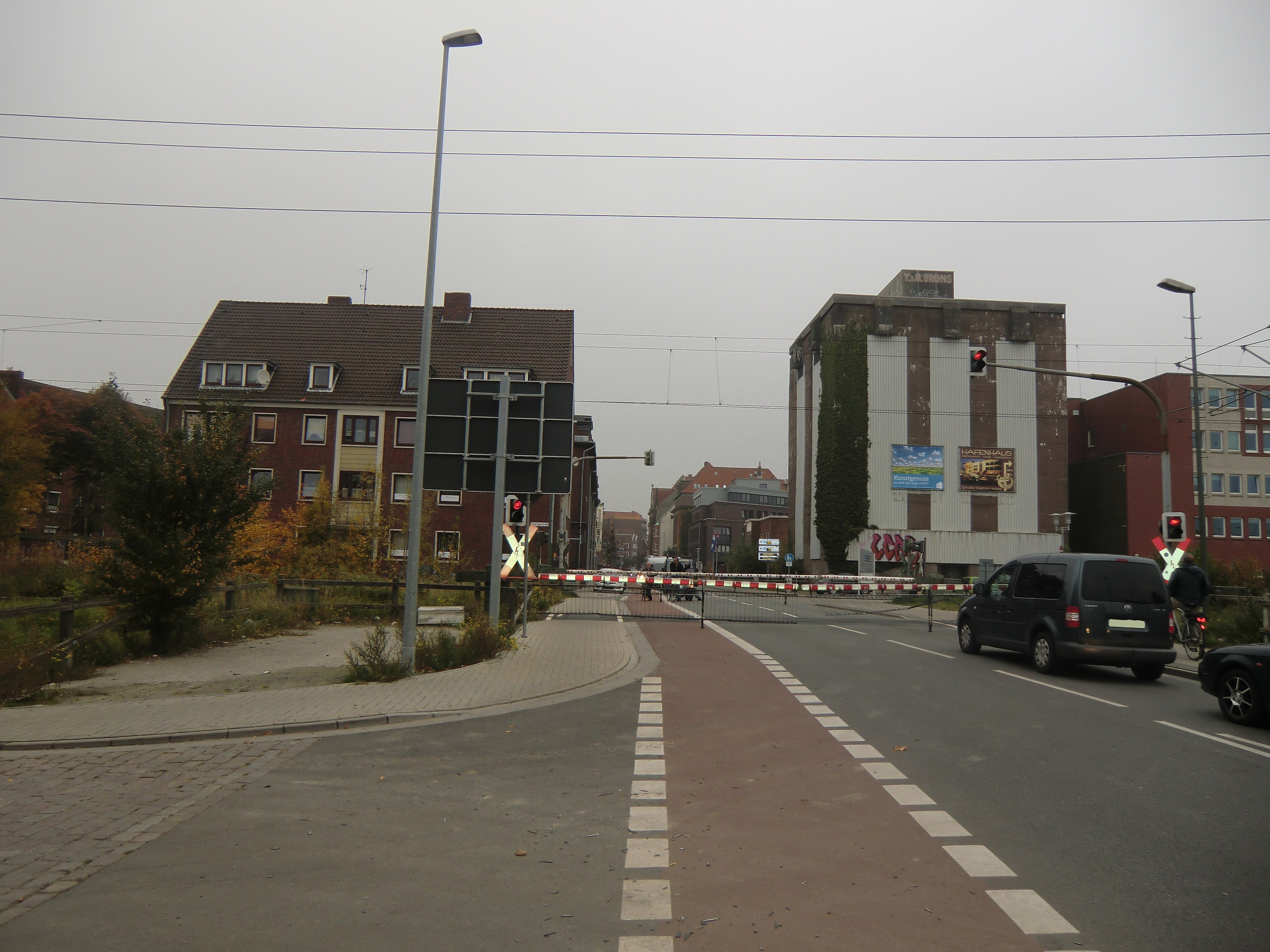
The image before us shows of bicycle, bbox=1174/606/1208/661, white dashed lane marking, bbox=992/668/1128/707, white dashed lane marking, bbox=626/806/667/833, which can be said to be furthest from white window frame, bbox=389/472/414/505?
white dashed lane marking, bbox=626/806/667/833

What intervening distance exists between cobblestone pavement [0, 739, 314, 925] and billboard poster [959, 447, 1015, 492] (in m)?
58.2

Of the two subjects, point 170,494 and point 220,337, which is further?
point 220,337

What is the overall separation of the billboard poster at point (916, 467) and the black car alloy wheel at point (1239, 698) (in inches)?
2013

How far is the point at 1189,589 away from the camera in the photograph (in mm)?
15641

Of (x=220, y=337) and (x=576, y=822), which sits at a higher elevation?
(x=220, y=337)

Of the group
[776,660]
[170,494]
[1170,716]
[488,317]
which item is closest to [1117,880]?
[1170,716]

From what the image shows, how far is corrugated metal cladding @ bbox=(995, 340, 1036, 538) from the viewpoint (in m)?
60.2

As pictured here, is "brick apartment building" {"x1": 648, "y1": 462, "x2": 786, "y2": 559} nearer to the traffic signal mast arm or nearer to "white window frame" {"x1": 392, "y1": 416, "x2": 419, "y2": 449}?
"white window frame" {"x1": 392, "y1": 416, "x2": 419, "y2": 449}

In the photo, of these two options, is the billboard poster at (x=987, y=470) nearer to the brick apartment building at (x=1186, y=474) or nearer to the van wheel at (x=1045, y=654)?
the brick apartment building at (x=1186, y=474)

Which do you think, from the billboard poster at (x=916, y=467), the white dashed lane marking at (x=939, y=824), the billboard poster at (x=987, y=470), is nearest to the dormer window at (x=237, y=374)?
the billboard poster at (x=916, y=467)

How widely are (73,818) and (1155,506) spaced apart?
6653 centimetres

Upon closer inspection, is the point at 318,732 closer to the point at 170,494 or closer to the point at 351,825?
the point at 351,825

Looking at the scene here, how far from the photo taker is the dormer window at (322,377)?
4625 centimetres

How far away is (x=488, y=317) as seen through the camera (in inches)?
1930
